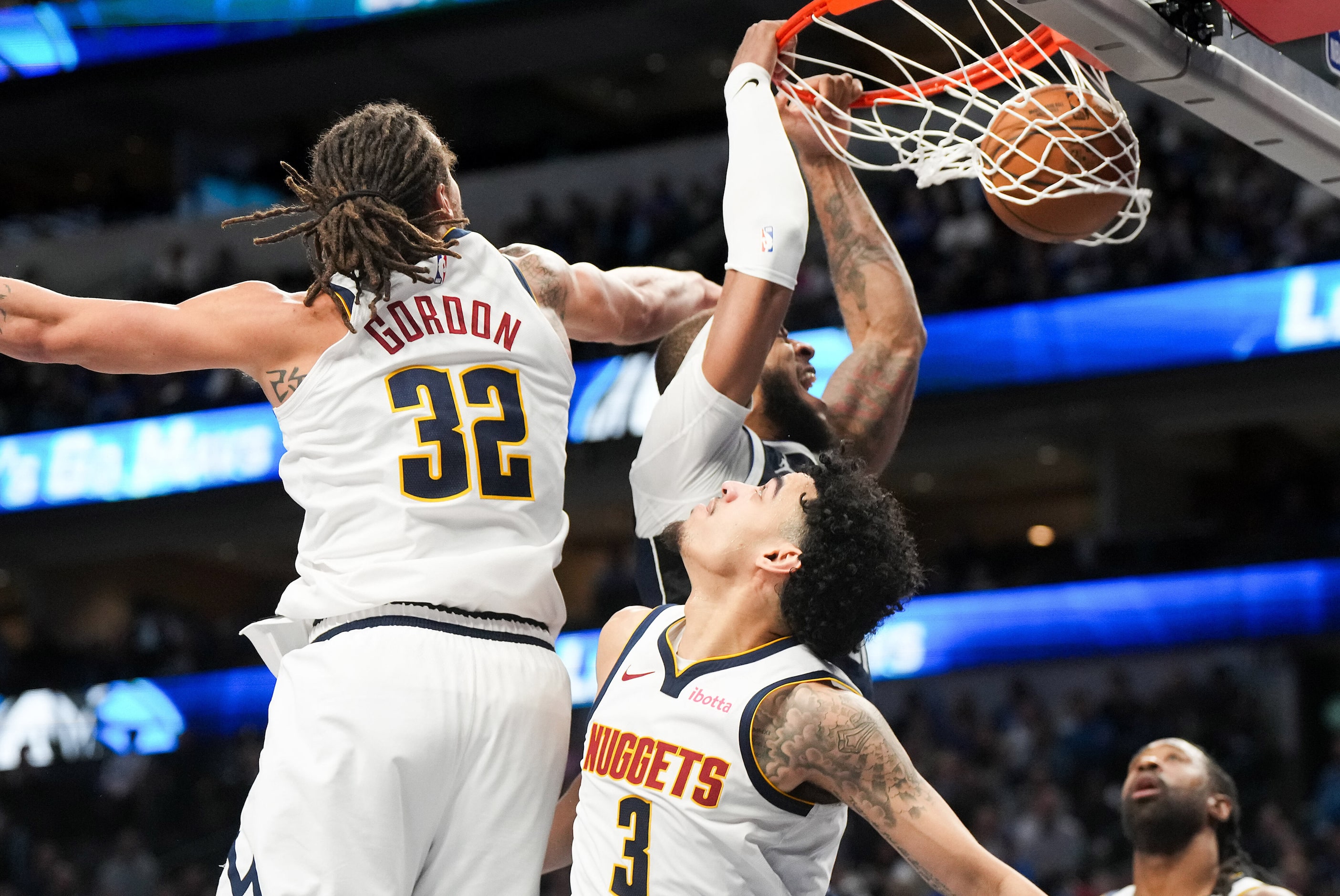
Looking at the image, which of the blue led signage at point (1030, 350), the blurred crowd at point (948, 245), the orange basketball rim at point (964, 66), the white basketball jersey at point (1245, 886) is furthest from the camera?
the blurred crowd at point (948, 245)

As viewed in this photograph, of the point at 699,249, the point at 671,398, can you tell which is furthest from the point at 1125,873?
the point at 671,398

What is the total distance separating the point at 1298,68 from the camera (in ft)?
11.7

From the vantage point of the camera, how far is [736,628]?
3.04 meters

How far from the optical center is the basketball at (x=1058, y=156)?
373cm

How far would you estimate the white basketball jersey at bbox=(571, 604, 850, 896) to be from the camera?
2838 millimetres

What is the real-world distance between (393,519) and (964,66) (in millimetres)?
2154

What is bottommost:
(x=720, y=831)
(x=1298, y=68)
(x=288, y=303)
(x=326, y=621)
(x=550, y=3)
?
(x=720, y=831)

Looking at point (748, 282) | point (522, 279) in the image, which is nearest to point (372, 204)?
point (522, 279)

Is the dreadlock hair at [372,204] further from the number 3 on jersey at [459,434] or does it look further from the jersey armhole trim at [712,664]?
the jersey armhole trim at [712,664]

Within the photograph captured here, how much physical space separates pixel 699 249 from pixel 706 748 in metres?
12.9

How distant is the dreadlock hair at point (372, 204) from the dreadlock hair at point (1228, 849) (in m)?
3.38

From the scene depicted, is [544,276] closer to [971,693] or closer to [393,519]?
[393,519]

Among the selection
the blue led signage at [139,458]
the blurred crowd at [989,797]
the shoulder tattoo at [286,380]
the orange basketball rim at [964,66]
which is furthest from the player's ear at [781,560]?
the blue led signage at [139,458]

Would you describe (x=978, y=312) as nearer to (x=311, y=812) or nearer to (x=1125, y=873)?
(x=1125, y=873)
